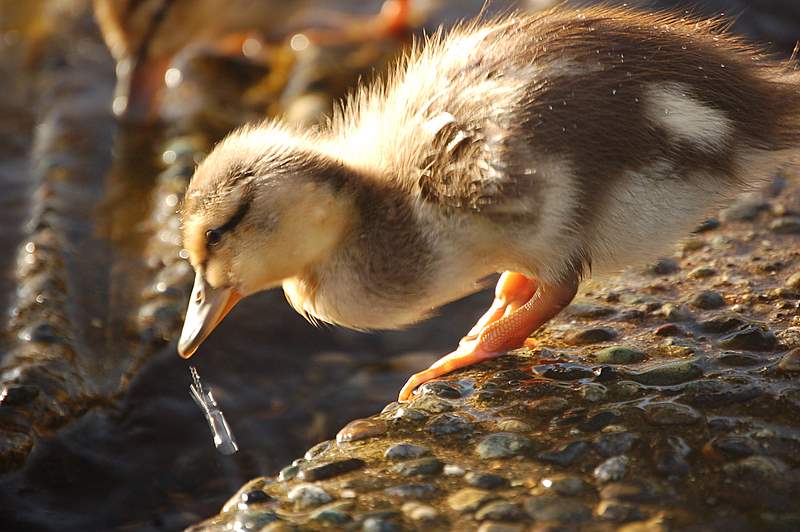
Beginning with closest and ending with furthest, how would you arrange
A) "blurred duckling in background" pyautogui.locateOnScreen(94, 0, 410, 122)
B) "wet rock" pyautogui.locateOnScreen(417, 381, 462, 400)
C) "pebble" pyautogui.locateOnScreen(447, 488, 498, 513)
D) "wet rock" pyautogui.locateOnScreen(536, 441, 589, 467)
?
"pebble" pyautogui.locateOnScreen(447, 488, 498, 513), "wet rock" pyautogui.locateOnScreen(536, 441, 589, 467), "wet rock" pyautogui.locateOnScreen(417, 381, 462, 400), "blurred duckling in background" pyautogui.locateOnScreen(94, 0, 410, 122)

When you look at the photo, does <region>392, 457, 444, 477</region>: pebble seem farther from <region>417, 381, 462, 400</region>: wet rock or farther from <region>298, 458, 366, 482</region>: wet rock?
<region>417, 381, 462, 400</region>: wet rock

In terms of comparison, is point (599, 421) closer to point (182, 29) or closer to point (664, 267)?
point (664, 267)

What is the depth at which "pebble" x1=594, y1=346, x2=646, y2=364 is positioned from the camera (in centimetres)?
366

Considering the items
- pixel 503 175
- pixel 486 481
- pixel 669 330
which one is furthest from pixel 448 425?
pixel 669 330

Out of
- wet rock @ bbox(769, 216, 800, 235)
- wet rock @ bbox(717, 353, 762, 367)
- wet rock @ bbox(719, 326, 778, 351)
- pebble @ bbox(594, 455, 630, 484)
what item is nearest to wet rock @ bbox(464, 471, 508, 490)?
pebble @ bbox(594, 455, 630, 484)

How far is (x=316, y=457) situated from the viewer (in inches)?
131

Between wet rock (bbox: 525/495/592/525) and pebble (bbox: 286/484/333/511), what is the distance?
1.69 feet

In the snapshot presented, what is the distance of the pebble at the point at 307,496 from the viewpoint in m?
3.02

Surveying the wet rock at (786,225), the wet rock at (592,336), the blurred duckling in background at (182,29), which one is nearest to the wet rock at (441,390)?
the wet rock at (592,336)

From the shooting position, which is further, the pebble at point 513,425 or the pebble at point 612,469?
the pebble at point 513,425

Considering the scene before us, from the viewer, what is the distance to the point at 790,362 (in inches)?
135

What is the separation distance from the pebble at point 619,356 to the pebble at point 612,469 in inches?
24.8

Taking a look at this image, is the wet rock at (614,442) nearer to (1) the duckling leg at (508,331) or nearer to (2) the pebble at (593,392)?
(2) the pebble at (593,392)

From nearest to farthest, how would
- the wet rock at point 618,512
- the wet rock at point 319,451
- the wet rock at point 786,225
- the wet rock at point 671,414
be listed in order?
the wet rock at point 618,512, the wet rock at point 671,414, the wet rock at point 319,451, the wet rock at point 786,225
